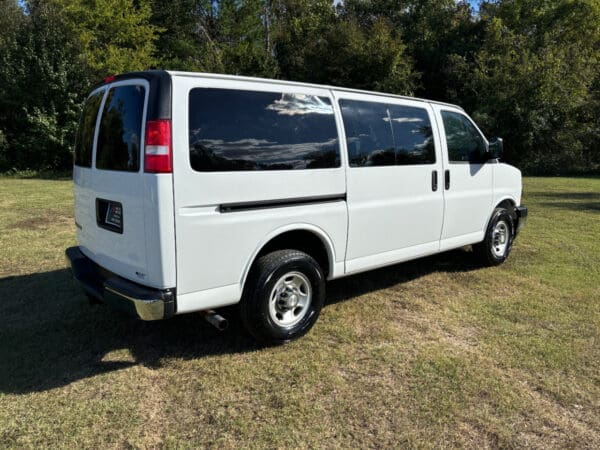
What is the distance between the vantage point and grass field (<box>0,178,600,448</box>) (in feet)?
9.49

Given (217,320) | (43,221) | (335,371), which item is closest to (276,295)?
(217,320)

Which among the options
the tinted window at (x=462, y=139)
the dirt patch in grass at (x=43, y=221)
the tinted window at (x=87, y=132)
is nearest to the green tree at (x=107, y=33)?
the dirt patch in grass at (x=43, y=221)

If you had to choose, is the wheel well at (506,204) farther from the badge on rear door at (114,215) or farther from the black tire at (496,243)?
the badge on rear door at (114,215)

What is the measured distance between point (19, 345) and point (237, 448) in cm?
232

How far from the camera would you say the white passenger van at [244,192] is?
322 cm

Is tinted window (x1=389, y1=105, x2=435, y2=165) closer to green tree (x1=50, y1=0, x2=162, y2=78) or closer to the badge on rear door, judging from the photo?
the badge on rear door

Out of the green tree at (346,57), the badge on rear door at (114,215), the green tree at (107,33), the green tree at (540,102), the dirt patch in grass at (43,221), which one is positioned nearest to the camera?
the badge on rear door at (114,215)

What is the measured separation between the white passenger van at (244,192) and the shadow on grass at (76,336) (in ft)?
1.80

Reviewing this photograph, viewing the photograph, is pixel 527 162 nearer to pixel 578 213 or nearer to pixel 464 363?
pixel 578 213

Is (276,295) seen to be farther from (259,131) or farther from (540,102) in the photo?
(540,102)

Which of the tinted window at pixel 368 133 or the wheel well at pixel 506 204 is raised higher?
the tinted window at pixel 368 133

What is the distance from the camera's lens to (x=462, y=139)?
550cm

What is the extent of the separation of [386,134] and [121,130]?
7.94 feet

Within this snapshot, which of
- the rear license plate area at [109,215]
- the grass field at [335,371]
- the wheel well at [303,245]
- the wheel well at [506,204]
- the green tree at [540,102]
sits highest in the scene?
the green tree at [540,102]
